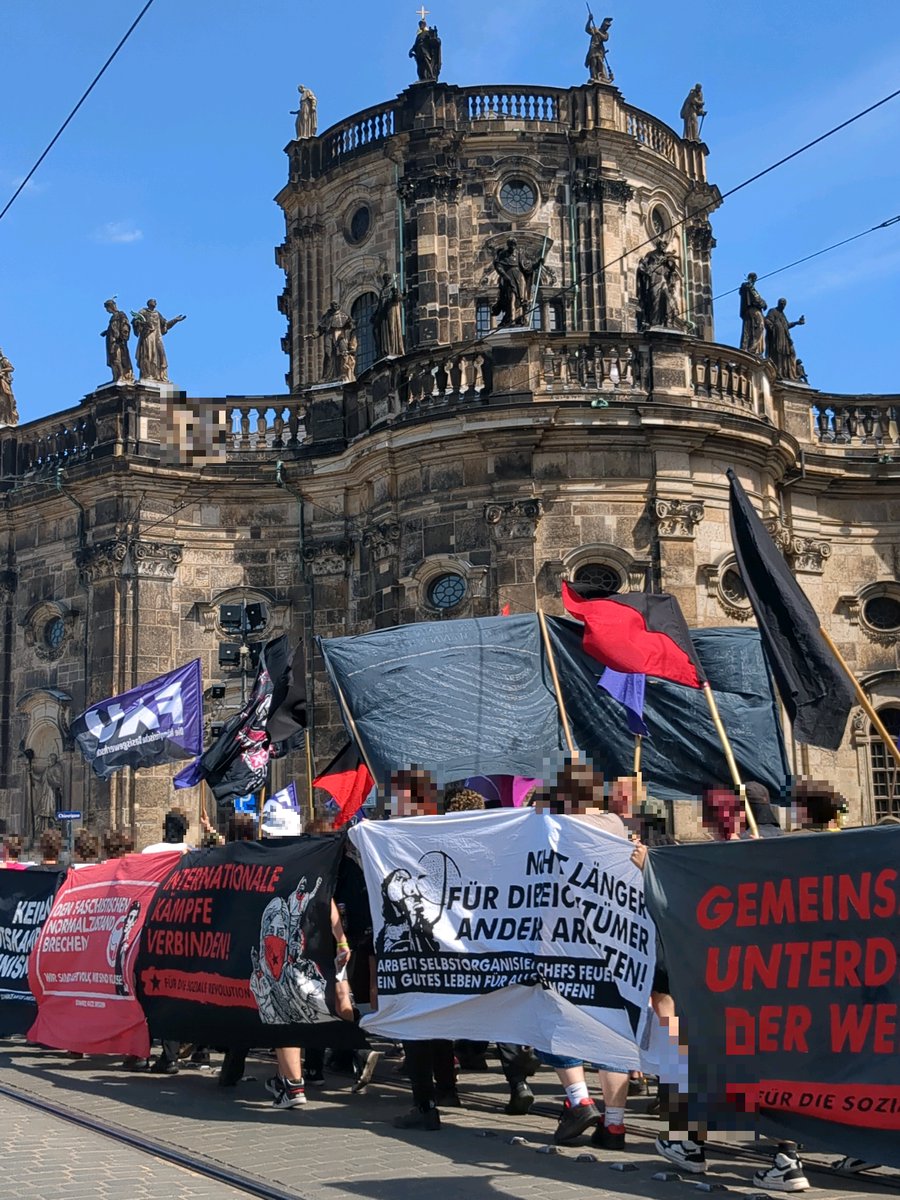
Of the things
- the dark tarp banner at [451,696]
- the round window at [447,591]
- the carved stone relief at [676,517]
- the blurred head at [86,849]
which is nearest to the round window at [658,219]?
the carved stone relief at [676,517]

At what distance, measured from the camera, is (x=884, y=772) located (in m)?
24.2

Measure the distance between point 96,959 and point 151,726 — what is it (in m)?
4.18

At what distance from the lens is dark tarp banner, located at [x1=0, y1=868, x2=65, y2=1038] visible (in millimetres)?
12836

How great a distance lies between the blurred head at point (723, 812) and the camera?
868 cm

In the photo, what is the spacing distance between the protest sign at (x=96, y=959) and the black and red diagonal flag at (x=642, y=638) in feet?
12.5

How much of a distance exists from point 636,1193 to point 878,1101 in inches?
53.3

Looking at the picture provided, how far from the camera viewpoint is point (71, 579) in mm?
26469

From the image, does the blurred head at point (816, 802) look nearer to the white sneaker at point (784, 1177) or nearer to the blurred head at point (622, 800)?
the blurred head at point (622, 800)

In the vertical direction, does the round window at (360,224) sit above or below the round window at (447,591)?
above

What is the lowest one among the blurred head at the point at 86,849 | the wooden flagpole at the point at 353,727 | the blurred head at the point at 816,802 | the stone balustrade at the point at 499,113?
Answer: the blurred head at the point at 86,849

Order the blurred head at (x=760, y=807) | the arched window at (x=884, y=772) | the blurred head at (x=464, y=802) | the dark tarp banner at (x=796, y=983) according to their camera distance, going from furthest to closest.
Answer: the arched window at (x=884, y=772) < the blurred head at (x=464, y=802) < the blurred head at (x=760, y=807) < the dark tarp banner at (x=796, y=983)

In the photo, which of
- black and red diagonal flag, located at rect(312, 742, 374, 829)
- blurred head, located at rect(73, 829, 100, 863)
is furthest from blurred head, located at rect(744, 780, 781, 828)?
blurred head, located at rect(73, 829, 100, 863)

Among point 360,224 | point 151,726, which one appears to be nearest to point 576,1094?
point 151,726

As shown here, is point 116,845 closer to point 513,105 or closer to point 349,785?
point 349,785
